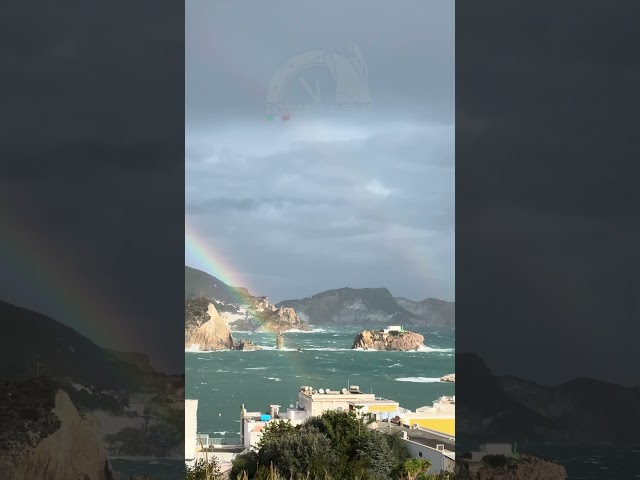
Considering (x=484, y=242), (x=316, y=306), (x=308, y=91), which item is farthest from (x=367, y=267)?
(x=484, y=242)

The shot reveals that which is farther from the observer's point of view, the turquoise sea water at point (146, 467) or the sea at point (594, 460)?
the sea at point (594, 460)

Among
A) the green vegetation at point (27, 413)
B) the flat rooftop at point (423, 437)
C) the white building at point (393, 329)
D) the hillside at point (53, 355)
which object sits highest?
the hillside at point (53, 355)

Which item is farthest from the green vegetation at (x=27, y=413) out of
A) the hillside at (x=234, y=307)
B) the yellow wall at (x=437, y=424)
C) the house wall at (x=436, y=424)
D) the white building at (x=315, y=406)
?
the hillside at (x=234, y=307)

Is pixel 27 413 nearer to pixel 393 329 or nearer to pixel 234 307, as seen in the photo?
pixel 234 307

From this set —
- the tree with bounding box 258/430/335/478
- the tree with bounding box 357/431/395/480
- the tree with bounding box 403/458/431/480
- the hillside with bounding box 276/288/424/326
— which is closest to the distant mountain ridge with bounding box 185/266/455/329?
the hillside with bounding box 276/288/424/326

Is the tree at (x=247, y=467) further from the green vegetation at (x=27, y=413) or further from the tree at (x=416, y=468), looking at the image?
the green vegetation at (x=27, y=413)

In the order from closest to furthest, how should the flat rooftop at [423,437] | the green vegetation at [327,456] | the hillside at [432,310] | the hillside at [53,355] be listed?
the hillside at [53,355]
the green vegetation at [327,456]
the flat rooftop at [423,437]
the hillside at [432,310]

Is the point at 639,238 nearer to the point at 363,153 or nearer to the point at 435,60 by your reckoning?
the point at 435,60

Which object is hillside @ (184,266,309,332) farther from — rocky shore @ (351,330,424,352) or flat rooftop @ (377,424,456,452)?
flat rooftop @ (377,424,456,452)
